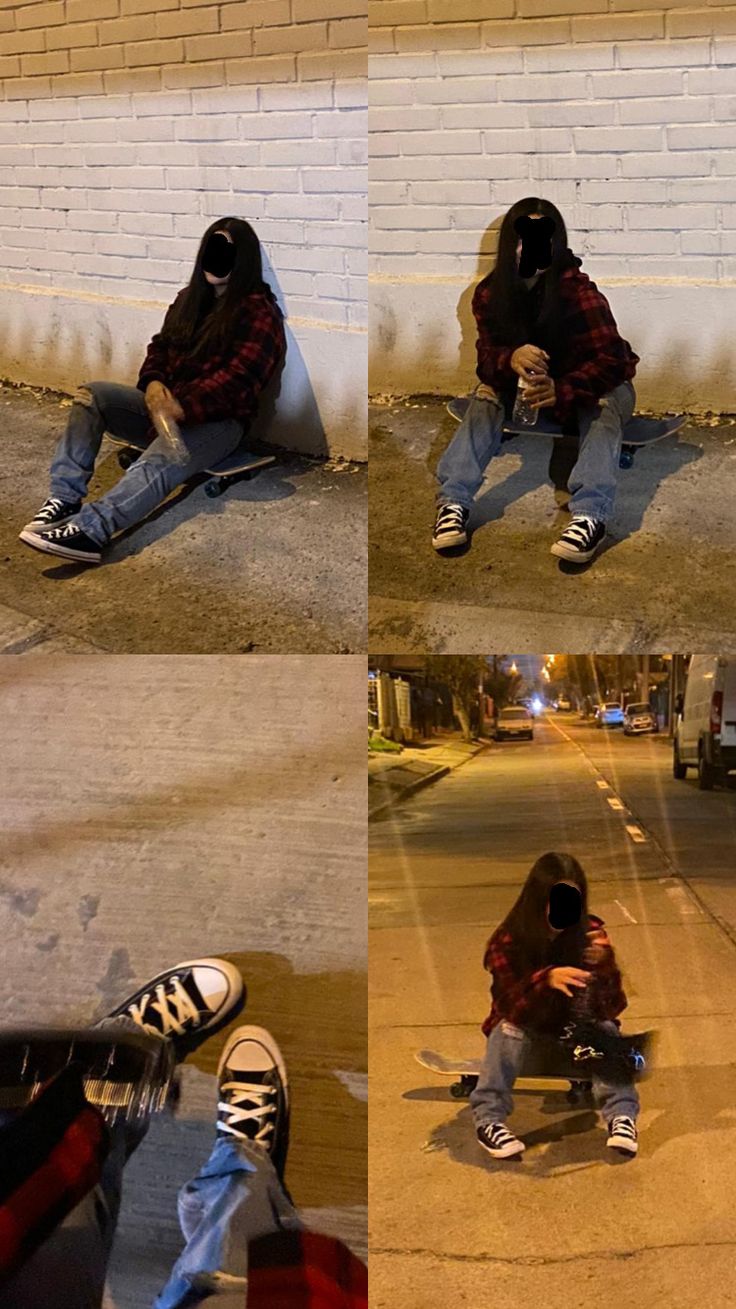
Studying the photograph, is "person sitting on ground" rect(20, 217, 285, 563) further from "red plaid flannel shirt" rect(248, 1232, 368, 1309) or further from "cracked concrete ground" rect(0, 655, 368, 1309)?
"red plaid flannel shirt" rect(248, 1232, 368, 1309)

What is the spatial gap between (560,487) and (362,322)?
631 millimetres

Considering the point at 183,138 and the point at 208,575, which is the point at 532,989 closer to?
the point at 208,575

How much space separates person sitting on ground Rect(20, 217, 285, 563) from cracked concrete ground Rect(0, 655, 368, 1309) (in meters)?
0.34

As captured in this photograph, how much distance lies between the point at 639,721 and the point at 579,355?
870mm

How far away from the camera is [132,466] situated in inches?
85.6

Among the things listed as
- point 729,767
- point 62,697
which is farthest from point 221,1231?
point 729,767

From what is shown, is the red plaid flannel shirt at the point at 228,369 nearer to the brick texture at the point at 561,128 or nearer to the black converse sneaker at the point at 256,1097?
the brick texture at the point at 561,128

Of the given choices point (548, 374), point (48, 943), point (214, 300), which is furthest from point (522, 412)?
point (48, 943)

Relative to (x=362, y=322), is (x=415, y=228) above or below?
above

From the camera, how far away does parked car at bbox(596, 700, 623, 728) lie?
1.90m

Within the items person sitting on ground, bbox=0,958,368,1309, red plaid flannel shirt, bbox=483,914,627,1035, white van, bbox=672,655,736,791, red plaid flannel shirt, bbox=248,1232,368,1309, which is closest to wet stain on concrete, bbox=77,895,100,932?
person sitting on ground, bbox=0,958,368,1309

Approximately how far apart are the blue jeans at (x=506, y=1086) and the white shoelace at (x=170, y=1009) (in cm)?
56

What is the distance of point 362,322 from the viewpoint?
7.94ft

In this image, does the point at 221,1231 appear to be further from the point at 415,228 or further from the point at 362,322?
the point at 415,228
